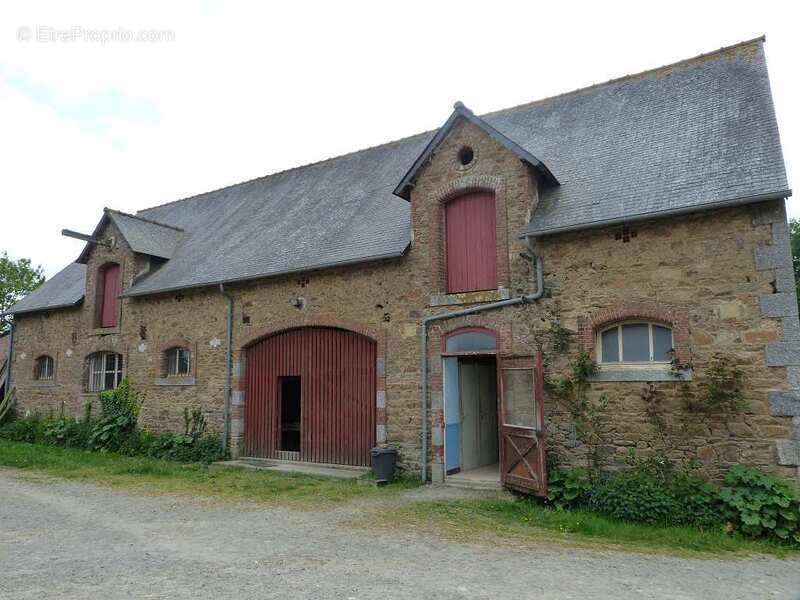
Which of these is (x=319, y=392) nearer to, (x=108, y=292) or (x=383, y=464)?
(x=383, y=464)

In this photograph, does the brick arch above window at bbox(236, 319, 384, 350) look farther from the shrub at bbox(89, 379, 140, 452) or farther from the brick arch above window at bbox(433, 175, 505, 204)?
the shrub at bbox(89, 379, 140, 452)

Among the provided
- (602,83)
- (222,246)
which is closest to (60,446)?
(222,246)

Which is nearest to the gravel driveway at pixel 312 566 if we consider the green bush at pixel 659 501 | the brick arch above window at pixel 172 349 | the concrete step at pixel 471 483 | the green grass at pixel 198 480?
the green bush at pixel 659 501

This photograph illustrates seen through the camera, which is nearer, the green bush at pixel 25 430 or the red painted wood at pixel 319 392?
the red painted wood at pixel 319 392

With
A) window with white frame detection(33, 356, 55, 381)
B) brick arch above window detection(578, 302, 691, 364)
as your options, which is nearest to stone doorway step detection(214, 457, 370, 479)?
brick arch above window detection(578, 302, 691, 364)

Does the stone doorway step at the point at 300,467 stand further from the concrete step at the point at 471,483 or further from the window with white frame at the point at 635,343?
the window with white frame at the point at 635,343

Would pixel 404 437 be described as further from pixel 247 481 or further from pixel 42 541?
pixel 42 541

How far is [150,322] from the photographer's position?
1498 cm

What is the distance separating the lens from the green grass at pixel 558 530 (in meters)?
6.57

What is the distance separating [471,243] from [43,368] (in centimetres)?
1514

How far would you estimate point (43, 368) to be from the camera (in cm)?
1827

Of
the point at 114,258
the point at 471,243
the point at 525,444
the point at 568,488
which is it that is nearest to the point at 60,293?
the point at 114,258

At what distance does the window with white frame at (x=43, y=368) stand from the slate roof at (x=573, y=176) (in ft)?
16.7

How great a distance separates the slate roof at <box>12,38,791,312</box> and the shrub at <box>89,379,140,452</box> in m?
2.69
